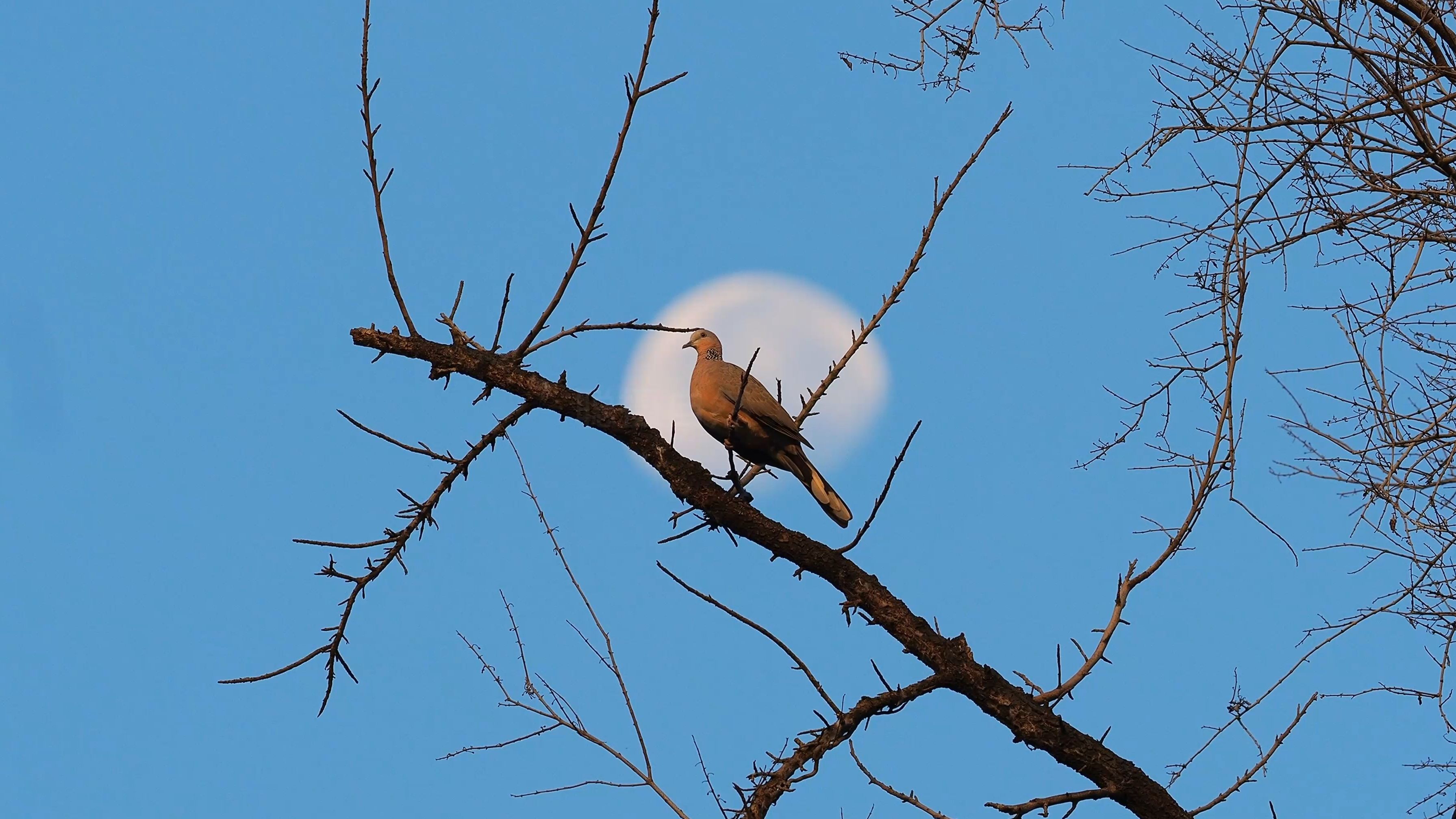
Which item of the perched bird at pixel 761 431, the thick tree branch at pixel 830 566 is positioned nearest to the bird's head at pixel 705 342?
the perched bird at pixel 761 431

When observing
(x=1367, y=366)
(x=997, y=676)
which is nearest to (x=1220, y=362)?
(x=1367, y=366)

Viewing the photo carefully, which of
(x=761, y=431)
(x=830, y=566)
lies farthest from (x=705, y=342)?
(x=830, y=566)

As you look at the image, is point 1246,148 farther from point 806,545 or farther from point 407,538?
point 407,538

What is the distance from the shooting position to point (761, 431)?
16.3 feet

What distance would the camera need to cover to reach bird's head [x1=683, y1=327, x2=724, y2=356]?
638 cm

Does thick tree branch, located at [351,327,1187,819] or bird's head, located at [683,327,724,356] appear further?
bird's head, located at [683,327,724,356]

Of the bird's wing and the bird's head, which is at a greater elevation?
the bird's head

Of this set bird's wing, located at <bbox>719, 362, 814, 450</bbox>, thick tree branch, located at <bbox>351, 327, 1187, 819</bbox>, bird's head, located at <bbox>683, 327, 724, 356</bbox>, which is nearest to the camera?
thick tree branch, located at <bbox>351, 327, 1187, 819</bbox>

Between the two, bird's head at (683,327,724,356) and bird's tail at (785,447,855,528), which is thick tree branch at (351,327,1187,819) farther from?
bird's head at (683,327,724,356)

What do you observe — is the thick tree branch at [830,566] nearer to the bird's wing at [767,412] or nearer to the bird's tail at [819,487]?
the bird's wing at [767,412]

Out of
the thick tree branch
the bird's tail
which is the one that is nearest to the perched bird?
the bird's tail

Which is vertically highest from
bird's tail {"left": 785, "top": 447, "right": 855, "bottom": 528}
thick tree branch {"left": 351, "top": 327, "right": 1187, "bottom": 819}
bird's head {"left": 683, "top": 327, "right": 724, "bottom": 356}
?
bird's head {"left": 683, "top": 327, "right": 724, "bottom": 356}

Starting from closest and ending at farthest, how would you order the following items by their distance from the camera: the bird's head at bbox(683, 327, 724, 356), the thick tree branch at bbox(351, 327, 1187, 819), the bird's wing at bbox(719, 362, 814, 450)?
the thick tree branch at bbox(351, 327, 1187, 819) → the bird's wing at bbox(719, 362, 814, 450) → the bird's head at bbox(683, 327, 724, 356)

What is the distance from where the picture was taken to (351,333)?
145 inches
